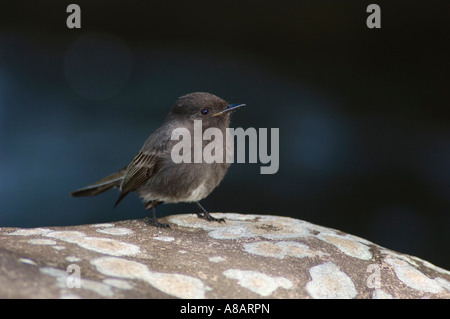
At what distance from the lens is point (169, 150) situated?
4.65 m

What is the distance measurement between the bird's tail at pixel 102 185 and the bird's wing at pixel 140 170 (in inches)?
12.5

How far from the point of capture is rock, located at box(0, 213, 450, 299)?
2781mm

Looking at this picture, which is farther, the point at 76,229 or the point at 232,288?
the point at 76,229

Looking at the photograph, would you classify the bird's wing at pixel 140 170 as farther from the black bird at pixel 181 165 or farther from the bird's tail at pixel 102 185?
the bird's tail at pixel 102 185

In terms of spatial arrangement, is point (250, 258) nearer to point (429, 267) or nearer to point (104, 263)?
point (104, 263)

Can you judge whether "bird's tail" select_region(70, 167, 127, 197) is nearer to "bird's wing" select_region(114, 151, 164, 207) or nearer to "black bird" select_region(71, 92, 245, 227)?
"bird's wing" select_region(114, 151, 164, 207)

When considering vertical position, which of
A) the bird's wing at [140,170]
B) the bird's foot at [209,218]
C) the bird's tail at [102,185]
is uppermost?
the bird's wing at [140,170]

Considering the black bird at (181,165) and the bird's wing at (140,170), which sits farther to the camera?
the bird's wing at (140,170)

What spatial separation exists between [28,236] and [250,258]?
1.51m

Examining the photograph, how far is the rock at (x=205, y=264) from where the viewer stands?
2781mm

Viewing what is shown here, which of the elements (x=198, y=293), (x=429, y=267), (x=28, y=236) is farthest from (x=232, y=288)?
(x=429, y=267)

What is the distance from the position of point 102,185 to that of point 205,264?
8.08 ft

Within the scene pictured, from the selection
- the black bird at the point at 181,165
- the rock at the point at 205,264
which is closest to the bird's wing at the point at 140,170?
the black bird at the point at 181,165

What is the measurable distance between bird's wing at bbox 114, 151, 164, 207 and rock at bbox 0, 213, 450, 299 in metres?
0.55
